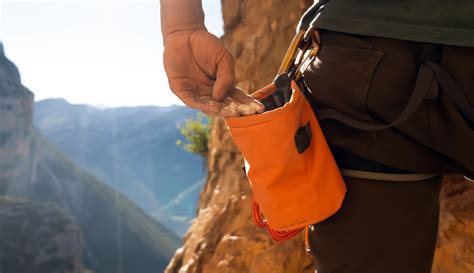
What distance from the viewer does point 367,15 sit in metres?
0.96

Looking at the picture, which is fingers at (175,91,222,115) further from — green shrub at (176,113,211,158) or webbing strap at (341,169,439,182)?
green shrub at (176,113,211,158)

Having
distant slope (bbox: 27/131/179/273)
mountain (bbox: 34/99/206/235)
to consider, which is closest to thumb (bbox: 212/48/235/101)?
distant slope (bbox: 27/131/179/273)

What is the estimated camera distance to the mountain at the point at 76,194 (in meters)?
51.2

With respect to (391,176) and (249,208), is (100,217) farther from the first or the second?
(391,176)

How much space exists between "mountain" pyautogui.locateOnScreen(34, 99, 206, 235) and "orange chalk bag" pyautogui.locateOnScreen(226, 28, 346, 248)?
328ft

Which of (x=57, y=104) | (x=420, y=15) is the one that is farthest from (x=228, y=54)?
(x=57, y=104)

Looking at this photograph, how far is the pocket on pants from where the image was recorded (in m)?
0.94

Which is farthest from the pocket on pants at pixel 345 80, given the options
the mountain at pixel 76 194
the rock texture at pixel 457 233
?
the mountain at pixel 76 194

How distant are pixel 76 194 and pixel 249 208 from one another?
59962 mm

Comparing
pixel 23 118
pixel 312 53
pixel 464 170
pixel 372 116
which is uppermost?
pixel 312 53

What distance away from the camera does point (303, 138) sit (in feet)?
3.16

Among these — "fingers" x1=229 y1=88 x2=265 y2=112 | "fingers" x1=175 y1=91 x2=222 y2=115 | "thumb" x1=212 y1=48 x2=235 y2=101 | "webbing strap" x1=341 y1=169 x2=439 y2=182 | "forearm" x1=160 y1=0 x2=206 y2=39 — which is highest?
"forearm" x1=160 y1=0 x2=206 y2=39

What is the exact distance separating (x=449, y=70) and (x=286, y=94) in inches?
13.3

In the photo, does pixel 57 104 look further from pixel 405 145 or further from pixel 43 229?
pixel 405 145
